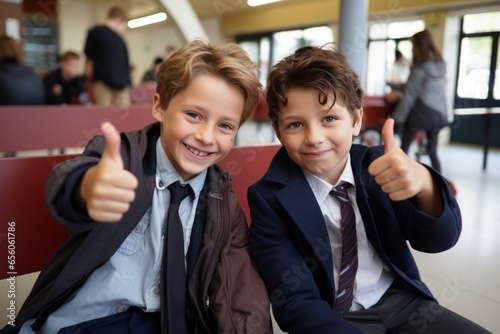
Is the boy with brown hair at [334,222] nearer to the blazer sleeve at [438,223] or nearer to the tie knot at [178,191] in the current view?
the blazer sleeve at [438,223]

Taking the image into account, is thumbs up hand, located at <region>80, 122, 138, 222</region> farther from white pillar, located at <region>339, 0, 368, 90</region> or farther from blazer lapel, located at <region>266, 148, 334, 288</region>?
white pillar, located at <region>339, 0, 368, 90</region>

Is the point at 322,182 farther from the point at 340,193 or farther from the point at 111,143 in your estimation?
the point at 111,143

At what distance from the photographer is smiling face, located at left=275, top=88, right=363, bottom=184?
3.68ft

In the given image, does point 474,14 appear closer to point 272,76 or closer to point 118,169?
point 272,76

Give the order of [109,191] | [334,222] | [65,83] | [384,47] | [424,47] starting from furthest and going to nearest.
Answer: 1. [384,47]
2. [65,83]
3. [424,47]
4. [334,222]
5. [109,191]

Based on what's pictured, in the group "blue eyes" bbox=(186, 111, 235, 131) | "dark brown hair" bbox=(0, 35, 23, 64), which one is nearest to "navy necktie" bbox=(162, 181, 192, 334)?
"blue eyes" bbox=(186, 111, 235, 131)

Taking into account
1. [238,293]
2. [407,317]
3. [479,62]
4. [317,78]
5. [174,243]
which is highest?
[479,62]

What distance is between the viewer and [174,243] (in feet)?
3.51

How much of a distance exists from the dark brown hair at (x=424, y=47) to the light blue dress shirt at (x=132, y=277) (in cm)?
347

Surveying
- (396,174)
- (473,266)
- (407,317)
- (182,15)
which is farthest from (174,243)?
(182,15)

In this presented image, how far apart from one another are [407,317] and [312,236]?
363mm

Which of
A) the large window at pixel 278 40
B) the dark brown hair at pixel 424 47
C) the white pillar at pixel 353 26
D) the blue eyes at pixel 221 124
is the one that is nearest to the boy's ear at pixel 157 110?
the blue eyes at pixel 221 124

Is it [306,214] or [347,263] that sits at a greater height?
[306,214]

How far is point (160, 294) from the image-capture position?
1.06 metres
